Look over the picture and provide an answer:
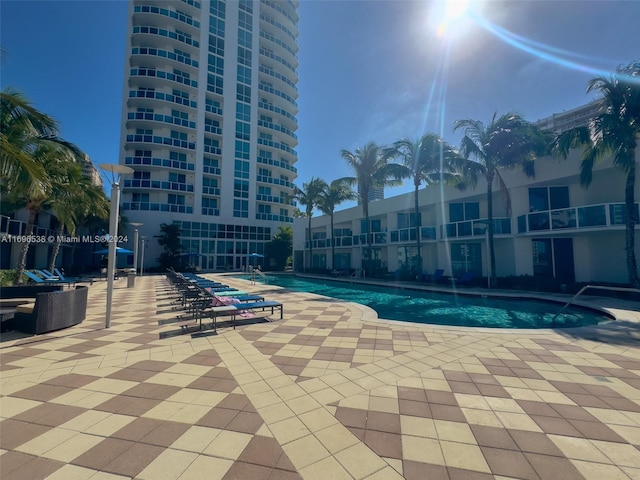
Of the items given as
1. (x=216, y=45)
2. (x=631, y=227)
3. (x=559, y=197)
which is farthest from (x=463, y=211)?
(x=216, y=45)

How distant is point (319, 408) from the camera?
3.33 m

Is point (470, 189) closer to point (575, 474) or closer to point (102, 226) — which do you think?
point (575, 474)

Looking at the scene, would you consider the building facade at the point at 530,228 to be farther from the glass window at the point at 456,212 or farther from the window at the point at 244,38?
the window at the point at 244,38

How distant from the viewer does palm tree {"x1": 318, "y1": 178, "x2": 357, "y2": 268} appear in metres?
26.7

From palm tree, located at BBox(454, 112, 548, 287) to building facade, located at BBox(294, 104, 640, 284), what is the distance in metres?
0.88

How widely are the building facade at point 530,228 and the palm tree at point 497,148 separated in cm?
88

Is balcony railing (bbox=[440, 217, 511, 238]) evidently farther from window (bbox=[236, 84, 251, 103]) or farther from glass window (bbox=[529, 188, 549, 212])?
window (bbox=[236, 84, 251, 103])

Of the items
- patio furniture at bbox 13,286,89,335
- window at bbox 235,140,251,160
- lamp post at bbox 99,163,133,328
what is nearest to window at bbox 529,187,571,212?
lamp post at bbox 99,163,133,328

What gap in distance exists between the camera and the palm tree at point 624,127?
11719mm

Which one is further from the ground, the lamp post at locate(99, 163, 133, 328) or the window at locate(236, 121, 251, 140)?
the window at locate(236, 121, 251, 140)

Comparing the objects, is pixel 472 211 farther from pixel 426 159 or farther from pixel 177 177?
pixel 177 177

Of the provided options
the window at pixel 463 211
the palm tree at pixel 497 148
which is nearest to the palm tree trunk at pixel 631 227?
the palm tree at pixel 497 148

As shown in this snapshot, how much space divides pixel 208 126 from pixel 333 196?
954 inches

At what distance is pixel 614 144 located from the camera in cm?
1194
